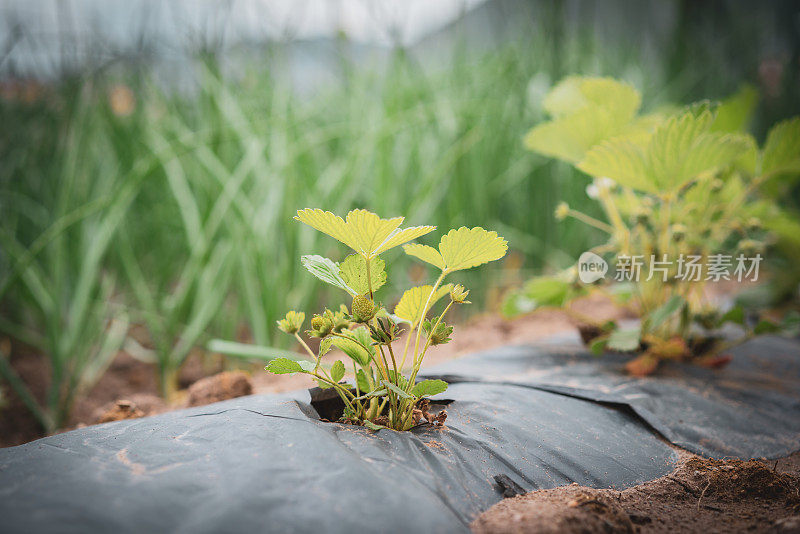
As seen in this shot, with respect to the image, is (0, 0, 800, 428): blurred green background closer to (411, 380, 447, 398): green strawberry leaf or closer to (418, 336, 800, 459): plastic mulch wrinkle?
(418, 336, 800, 459): plastic mulch wrinkle

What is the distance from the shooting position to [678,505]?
0.64 m

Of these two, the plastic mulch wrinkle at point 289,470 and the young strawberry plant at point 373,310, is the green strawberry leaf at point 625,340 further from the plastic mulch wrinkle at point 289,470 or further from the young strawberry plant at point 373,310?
the young strawberry plant at point 373,310

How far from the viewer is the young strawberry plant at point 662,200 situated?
3.11 ft

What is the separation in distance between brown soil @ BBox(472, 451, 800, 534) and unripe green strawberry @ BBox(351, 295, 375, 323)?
251 mm

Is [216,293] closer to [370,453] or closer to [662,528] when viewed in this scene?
[370,453]

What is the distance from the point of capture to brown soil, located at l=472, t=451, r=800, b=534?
499 mm

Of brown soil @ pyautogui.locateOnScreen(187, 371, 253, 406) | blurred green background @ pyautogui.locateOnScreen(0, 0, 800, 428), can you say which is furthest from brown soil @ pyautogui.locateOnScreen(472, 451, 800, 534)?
blurred green background @ pyautogui.locateOnScreen(0, 0, 800, 428)

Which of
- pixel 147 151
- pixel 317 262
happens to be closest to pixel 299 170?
pixel 147 151

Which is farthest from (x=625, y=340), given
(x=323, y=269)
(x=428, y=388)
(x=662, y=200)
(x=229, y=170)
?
(x=229, y=170)

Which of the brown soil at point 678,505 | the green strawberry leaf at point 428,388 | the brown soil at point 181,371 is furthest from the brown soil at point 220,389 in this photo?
the brown soil at point 678,505

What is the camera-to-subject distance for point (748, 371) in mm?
1197

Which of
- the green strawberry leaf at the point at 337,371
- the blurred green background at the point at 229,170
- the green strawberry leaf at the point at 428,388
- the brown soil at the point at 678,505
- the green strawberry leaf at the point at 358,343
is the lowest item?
the brown soil at the point at 678,505

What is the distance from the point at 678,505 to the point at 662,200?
2.24 ft

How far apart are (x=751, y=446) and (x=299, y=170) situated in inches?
53.5
